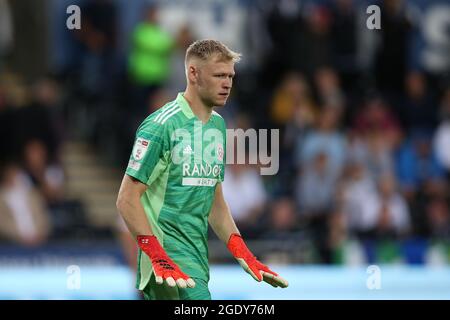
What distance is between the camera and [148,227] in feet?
23.4

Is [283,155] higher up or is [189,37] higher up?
[189,37]

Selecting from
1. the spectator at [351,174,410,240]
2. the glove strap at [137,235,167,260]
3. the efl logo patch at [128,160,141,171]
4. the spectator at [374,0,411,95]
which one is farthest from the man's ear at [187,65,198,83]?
the spectator at [374,0,411,95]

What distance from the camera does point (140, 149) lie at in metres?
7.16

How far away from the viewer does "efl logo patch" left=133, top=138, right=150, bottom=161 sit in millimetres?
7145

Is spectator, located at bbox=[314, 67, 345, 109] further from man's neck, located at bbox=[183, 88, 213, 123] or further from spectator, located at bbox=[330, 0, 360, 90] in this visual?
man's neck, located at bbox=[183, 88, 213, 123]

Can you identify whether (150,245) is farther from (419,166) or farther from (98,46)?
(98,46)

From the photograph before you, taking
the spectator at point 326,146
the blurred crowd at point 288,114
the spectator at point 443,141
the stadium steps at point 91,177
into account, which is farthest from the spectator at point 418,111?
the stadium steps at point 91,177

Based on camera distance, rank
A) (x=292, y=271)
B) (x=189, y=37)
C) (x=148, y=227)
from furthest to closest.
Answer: (x=189, y=37)
(x=292, y=271)
(x=148, y=227)

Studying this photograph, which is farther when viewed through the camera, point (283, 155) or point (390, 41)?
point (390, 41)

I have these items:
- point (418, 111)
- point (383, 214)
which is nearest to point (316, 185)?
point (383, 214)

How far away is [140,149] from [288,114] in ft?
32.1
